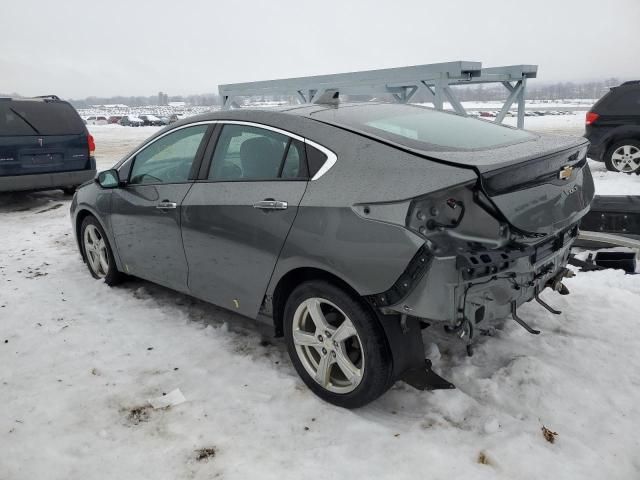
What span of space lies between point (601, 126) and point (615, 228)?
5.48 meters

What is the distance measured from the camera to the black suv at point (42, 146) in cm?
777

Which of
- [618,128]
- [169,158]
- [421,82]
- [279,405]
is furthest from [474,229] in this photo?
[618,128]

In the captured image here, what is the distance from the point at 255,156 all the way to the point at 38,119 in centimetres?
662

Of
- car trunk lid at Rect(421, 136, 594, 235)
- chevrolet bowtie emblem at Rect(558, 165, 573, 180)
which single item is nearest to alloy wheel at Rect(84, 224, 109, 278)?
car trunk lid at Rect(421, 136, 594, 235)

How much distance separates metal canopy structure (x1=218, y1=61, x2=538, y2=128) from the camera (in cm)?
827

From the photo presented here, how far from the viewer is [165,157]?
3.97m

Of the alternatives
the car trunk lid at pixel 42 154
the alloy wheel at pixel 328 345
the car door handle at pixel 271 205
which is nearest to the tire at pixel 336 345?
the alloy wheel at pixel 328 345

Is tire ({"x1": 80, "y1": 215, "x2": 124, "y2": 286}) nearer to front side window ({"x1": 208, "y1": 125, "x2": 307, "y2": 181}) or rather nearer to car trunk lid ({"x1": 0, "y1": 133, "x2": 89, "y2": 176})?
front side window ({"x1": 208, "y1": 125, "x2": 307, "y2": 181})

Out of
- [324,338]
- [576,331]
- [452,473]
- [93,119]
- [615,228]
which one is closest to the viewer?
[452,473]

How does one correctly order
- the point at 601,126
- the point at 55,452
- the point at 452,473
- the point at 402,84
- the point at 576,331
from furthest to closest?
the point at 601,126 < the point at 402,84 < the point at 576,331 < the point at 55,452 < the point at 452,473

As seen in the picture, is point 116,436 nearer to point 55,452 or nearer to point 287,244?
point 55,452

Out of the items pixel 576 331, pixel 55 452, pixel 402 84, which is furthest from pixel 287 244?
pixel 402 84

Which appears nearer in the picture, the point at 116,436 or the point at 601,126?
the point at 116,436

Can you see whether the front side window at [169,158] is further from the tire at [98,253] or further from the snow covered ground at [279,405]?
the snow covered ground at [279,405]
